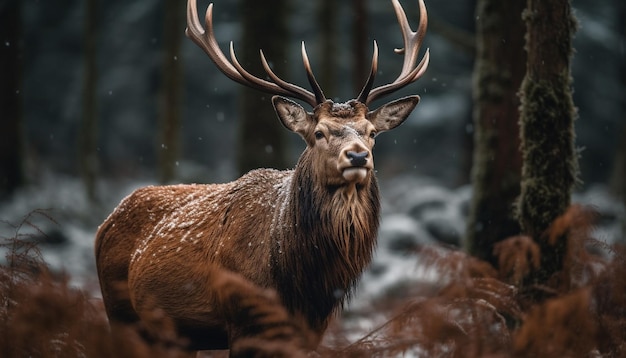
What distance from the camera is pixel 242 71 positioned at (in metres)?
5.68

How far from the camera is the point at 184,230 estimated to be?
19.0 ft

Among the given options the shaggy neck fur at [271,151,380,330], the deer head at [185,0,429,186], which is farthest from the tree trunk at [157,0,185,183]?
the shaggy neck fur at [271,151,380,330]

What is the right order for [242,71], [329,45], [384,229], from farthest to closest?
[329,45], [384,229], [242,71]

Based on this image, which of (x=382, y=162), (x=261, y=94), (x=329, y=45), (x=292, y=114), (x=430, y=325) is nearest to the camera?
(x=430, y=325)

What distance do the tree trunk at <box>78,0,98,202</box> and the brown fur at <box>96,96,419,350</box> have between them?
13.1 metres

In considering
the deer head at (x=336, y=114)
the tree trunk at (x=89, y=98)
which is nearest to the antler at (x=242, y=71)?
the deer head at (x=336, y=114)

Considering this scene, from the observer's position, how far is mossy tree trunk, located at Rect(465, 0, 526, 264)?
819 centimetres

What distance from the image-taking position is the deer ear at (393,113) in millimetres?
5625

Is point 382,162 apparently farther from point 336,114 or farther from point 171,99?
point 336,114

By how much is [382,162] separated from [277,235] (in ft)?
77.6

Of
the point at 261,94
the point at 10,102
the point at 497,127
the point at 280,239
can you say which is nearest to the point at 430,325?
the point at 280,239

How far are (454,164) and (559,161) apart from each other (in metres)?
23.5

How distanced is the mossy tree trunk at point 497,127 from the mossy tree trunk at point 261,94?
128 inches

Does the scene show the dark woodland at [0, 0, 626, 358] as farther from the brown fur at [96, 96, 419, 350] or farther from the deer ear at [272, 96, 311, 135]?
the deer ear at [272, 96, 311, 135]
